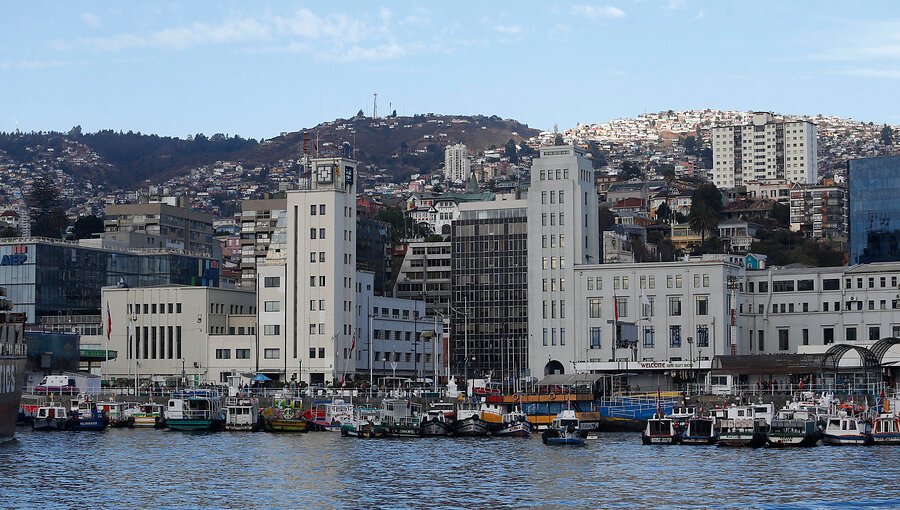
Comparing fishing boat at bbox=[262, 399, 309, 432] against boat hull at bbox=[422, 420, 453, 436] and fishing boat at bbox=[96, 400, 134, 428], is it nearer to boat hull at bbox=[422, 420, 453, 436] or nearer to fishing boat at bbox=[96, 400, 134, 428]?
boat hull at bbox=[422, 420, 453, 436]

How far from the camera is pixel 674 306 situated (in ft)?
570

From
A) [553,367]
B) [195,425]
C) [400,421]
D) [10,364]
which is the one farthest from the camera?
[553,367]

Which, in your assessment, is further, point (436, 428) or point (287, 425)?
point (287, 425)

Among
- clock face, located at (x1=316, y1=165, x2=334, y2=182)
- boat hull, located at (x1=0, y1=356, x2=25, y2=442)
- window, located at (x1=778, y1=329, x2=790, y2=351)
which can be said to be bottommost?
boat hull, located at (x1=0, y1=356, x2=25, y2=442)

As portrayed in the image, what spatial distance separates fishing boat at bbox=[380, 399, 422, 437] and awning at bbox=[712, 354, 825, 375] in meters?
38.6

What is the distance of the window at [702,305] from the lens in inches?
6777

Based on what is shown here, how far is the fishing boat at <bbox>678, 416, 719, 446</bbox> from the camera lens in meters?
118

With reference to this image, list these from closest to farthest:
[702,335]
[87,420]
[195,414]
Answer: [195,414], [87,420], [702,335]

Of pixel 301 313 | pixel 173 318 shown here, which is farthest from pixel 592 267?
pixel 173 318

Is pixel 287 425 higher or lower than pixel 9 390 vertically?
lower

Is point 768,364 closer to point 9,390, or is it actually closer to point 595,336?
point 595,336

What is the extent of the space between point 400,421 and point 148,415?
1091 inches

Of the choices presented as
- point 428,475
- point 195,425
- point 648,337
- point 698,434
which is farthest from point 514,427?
point 648,337

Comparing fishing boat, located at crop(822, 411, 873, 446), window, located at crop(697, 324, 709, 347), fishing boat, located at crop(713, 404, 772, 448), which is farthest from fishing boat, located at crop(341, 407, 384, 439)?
window, located at crop(697, 324, 709, 347)
